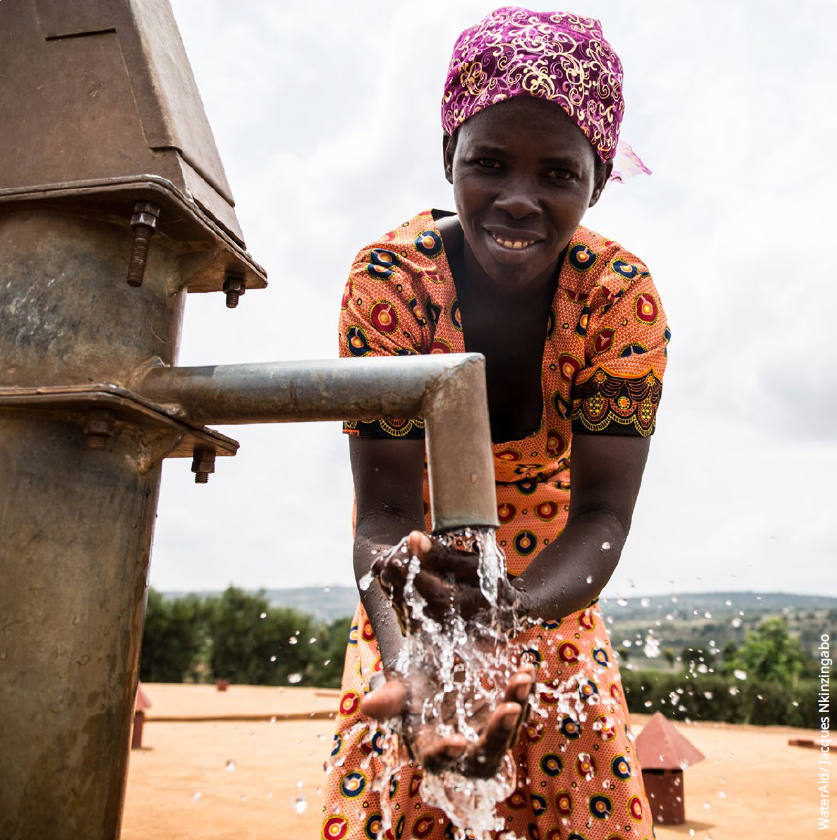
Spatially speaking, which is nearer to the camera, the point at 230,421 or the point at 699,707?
the point at 230,421

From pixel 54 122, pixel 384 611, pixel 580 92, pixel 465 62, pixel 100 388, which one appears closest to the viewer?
pixel 100 388

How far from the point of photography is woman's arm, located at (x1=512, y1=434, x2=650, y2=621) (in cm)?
210

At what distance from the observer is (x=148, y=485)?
1763mm

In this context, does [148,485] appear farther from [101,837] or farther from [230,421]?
[101,837]

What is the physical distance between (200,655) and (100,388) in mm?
26750

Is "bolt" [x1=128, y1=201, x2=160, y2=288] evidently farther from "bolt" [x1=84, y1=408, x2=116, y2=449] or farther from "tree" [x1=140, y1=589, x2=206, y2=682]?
"tree" [x1=140, y1=589, x2=206, y2=682]

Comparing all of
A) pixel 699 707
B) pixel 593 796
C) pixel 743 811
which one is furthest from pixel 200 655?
pixel 593 796

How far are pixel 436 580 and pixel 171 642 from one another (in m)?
25.8

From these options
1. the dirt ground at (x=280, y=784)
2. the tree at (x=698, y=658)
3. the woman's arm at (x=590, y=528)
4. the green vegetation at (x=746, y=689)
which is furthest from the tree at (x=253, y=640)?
the woman's arm at (x=590, y=528)

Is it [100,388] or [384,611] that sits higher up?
[100,388]

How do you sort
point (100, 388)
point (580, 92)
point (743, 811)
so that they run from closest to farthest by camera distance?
point (100, 388) < point (580, 92) < point (743, 811)

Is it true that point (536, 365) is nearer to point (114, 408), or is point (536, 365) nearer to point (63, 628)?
point (114, 408)

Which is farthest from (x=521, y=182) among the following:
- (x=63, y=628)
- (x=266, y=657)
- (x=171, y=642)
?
(x=266, y=657)

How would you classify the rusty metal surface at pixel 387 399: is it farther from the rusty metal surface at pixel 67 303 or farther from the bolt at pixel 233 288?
the bolt at pixel 233 288
